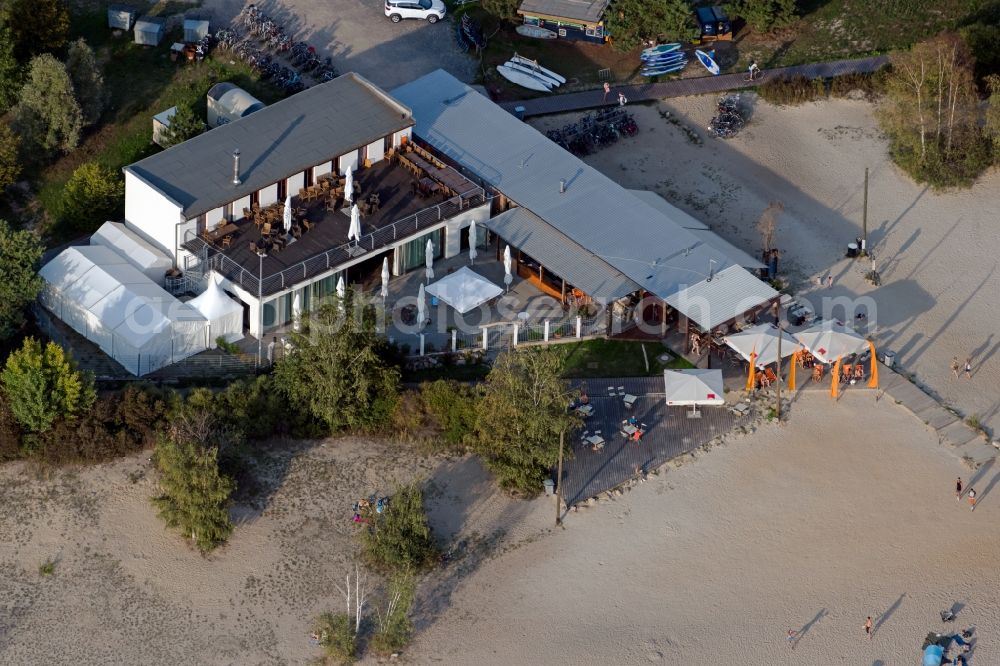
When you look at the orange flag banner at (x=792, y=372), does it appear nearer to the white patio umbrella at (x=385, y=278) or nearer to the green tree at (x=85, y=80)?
the white patio umbrella at (x=385, y=278)

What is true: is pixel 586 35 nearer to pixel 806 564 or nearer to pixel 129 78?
→ pixel 129 78

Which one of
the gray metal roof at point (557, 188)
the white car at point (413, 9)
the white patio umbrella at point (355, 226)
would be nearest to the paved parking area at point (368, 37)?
the white car at point (413, 9)

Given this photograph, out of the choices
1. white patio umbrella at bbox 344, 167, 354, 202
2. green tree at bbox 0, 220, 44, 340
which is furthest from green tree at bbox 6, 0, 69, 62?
white patio umbrella at bbox 344, 167, 354, 202

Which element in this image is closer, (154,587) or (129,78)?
(154,587)

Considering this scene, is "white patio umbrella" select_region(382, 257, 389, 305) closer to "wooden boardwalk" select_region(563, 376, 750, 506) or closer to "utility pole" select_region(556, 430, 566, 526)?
"wooden boardwalk" select_region(563, 376, 750, 506)

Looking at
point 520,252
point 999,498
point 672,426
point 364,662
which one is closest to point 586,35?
point 520,252

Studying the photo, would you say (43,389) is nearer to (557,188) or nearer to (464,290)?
(464,290)
